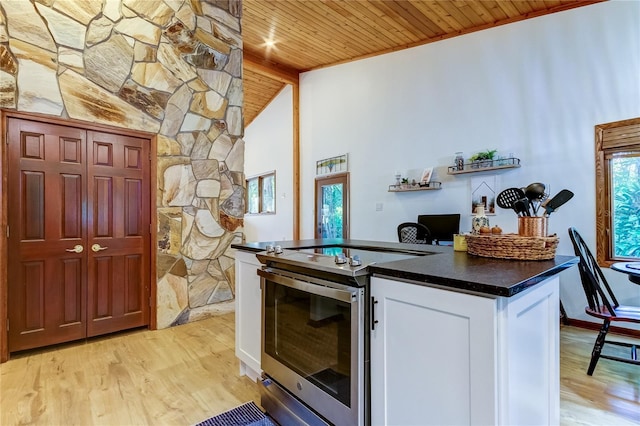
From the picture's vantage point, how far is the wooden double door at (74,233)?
2684 millimetres

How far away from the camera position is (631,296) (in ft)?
10.2

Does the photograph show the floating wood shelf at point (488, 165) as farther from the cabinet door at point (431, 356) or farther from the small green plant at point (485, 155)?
the cabinet door at point (431, 356)

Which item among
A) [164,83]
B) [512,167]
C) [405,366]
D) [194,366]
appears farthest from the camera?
[512,167]

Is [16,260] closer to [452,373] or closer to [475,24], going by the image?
[452,373]

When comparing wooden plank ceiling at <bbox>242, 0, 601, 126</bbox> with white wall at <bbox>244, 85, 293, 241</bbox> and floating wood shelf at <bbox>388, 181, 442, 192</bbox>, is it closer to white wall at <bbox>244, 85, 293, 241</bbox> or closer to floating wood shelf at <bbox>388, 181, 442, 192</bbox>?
white wall at <bbox>244, 85, 293, 241</bbox>

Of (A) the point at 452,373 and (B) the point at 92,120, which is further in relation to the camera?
(B) the point at 92,120

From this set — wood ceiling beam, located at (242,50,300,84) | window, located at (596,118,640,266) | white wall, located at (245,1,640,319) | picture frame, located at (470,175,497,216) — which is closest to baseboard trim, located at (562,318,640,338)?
white wall, located at (245,1,640,319)

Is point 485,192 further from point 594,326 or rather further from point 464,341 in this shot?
point 464,341

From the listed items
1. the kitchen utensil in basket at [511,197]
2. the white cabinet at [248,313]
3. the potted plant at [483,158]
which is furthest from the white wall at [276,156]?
the kitchen utensil in basket at [511,197]

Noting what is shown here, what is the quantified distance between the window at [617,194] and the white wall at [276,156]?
4.96 m

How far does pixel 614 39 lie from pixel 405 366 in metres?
3.88

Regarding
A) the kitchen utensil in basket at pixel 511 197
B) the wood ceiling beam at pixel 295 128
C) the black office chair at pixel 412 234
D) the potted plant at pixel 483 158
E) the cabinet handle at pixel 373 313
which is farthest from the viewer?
the wood ceiling beam at pixel 295 128

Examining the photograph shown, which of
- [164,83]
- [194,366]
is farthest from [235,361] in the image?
[164,83]

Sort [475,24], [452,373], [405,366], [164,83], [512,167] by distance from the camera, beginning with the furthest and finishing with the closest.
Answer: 1. [475,24]
2. [512,167]
3. [164,83]
4. [405,366]
5. [452,373]
